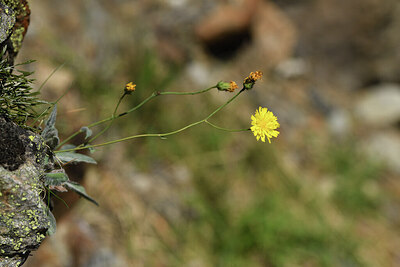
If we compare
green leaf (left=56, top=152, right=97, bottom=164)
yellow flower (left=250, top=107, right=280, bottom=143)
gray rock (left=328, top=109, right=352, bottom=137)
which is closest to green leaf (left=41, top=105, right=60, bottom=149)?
green leaf (left=56, top=152, right=97, bottom=164)

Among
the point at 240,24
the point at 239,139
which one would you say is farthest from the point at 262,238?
the point at 240,24

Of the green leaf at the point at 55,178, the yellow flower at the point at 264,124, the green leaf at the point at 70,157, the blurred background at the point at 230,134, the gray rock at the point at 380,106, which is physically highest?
the gray rock at the point at 380,106

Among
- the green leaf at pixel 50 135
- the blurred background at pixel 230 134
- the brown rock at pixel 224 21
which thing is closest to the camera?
the green leaf at pixel 50 135

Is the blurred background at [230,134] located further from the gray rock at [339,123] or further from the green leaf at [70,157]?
the green leaf at [70,157]

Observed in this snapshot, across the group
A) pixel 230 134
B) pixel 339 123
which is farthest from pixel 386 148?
pixel 230 134

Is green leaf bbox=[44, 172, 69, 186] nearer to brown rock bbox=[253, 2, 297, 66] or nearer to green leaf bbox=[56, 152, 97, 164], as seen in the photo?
green leaf bbox=[56, 152, 97, 164]

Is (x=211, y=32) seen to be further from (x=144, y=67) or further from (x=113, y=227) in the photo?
(x=113, y=227)

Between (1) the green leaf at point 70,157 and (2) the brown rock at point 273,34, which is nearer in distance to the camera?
(1) the green leaf at point 70,157

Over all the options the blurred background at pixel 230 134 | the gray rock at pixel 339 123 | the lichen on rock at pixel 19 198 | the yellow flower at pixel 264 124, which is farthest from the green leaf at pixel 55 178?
the gray rock at pixel 339 123
